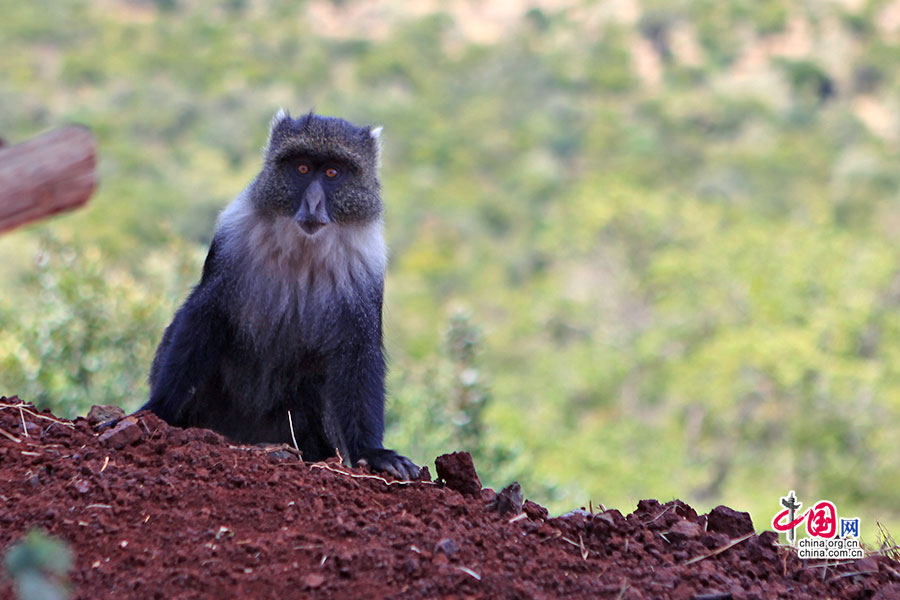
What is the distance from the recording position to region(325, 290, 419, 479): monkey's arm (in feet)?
15.2

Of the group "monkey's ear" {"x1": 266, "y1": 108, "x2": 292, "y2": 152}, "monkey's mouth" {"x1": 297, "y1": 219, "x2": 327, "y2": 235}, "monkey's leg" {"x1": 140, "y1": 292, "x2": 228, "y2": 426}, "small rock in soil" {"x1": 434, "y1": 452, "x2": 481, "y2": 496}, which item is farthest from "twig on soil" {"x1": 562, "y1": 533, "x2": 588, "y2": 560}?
"monkey's ear" {"x1": 266, "y1": 108, "x2": 292, "y2": 152}

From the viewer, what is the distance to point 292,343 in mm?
4785

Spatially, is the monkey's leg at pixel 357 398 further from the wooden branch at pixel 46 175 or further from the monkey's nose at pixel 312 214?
the wooden branch at pixel 46 175

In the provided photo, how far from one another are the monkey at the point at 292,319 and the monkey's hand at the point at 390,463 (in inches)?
7.9

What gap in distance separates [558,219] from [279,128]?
37099 millimetres

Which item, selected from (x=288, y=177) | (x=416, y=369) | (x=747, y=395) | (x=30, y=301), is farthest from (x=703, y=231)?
(x=288, y=177)

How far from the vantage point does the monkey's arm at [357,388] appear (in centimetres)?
463

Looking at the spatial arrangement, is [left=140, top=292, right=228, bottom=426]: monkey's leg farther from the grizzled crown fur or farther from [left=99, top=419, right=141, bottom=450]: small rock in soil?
[left=99, top=419, right=141, bottom=450]: small rock in soil

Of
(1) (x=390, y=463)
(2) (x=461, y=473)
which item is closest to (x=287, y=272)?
(1) (x=390, y=463)

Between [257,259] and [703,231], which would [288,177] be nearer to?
[257,259]

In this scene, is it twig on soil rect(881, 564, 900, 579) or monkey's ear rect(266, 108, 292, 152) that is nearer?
twig on soil rect(881, 564, 900, 579)

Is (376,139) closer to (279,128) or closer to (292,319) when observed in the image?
(279,128)

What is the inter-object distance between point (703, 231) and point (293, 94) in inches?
1200

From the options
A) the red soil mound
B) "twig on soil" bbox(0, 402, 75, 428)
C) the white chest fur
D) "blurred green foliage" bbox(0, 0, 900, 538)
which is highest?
"blurred green foliage" bbox(0, 0, 900, 538)
